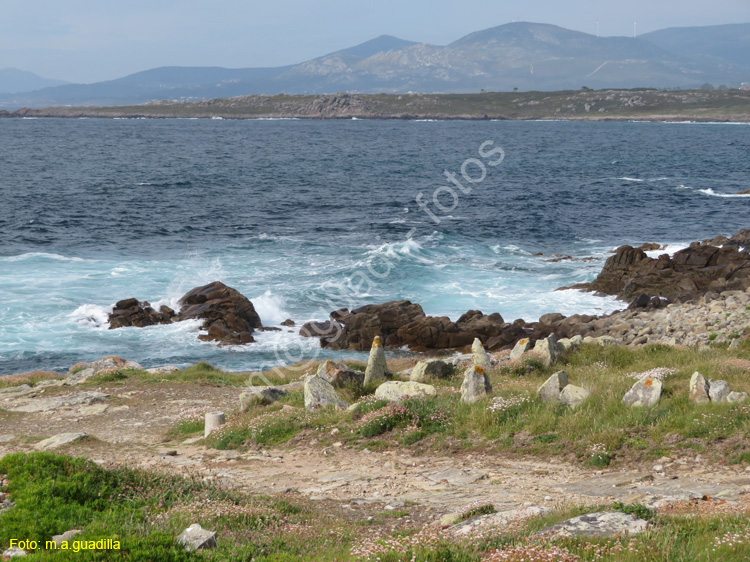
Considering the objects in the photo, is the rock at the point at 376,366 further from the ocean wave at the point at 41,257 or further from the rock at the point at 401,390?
the ocean wave at the point at 41,257

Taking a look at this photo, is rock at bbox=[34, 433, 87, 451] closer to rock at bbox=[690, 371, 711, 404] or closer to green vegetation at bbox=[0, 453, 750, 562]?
green vegetation at bbox=[0, 453, 750, 562]

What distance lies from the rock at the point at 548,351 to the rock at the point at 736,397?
Result: 5988mm

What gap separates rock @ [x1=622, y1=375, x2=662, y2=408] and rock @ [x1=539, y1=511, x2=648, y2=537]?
527cm

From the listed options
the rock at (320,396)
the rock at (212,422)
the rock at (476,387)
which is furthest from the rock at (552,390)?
the rock at (212,422)

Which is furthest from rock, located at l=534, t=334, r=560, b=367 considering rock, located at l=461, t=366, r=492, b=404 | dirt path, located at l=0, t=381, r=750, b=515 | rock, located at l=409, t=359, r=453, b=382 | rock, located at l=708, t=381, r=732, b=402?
dirt path, located at l=0, t=381, r=750, b=515

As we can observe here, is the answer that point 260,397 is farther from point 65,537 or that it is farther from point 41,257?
point 41,257

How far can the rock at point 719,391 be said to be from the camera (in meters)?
12.9

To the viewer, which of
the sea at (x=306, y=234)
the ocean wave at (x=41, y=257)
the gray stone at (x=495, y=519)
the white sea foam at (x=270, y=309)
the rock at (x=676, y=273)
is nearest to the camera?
the gray stone at (x=495, y=519)

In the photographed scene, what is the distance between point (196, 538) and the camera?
319 inches

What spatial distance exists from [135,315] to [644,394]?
1070 inches

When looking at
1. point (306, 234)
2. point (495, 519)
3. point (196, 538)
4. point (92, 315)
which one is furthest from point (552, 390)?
point (306, 234)

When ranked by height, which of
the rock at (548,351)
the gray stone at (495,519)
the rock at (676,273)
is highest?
the gray stone at (495,519)

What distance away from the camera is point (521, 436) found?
13.2m

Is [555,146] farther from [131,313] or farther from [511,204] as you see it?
[131,313]
